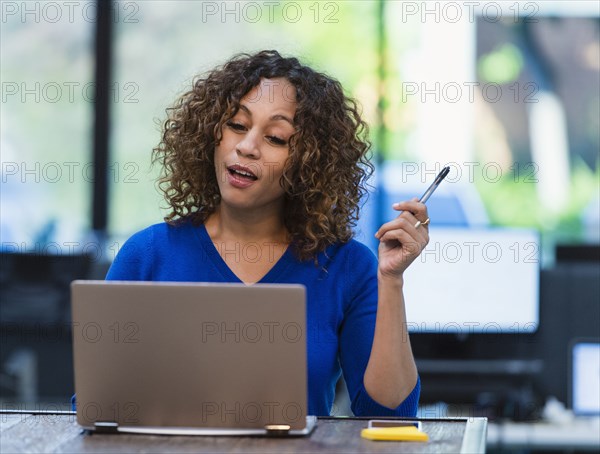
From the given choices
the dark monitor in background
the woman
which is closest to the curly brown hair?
the woman

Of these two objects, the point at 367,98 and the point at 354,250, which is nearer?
the point at 354,250

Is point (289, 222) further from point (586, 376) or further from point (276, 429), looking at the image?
point (586, 376)

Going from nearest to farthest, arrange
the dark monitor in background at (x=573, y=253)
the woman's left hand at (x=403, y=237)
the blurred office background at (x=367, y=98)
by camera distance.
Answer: the woman's left hand at (x=403, y=237) < the dark monitor in background at (x=573, y=253) < the blurred office background at (x=367, y=98)

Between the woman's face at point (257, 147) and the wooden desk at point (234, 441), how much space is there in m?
0.49

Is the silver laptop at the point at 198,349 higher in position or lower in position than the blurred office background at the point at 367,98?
lower

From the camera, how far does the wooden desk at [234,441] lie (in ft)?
5.08

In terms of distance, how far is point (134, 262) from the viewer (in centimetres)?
203

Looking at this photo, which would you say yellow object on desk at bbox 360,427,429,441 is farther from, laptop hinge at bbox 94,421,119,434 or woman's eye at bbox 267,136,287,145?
woman's eye at bbox 267,136,287,145

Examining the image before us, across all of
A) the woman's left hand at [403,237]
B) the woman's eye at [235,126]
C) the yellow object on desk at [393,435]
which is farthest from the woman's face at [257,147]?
the yellow object on desk at [393,435]

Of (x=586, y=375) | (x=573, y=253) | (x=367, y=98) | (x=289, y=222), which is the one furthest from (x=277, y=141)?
(x=367, y=98)

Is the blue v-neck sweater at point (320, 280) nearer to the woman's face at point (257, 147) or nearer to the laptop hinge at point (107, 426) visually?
the woman's face at point (257, 147)

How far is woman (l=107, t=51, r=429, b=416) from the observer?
6.29 feet

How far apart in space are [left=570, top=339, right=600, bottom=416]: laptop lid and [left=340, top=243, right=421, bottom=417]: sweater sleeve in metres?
1.68

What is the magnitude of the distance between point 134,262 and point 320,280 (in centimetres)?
36
